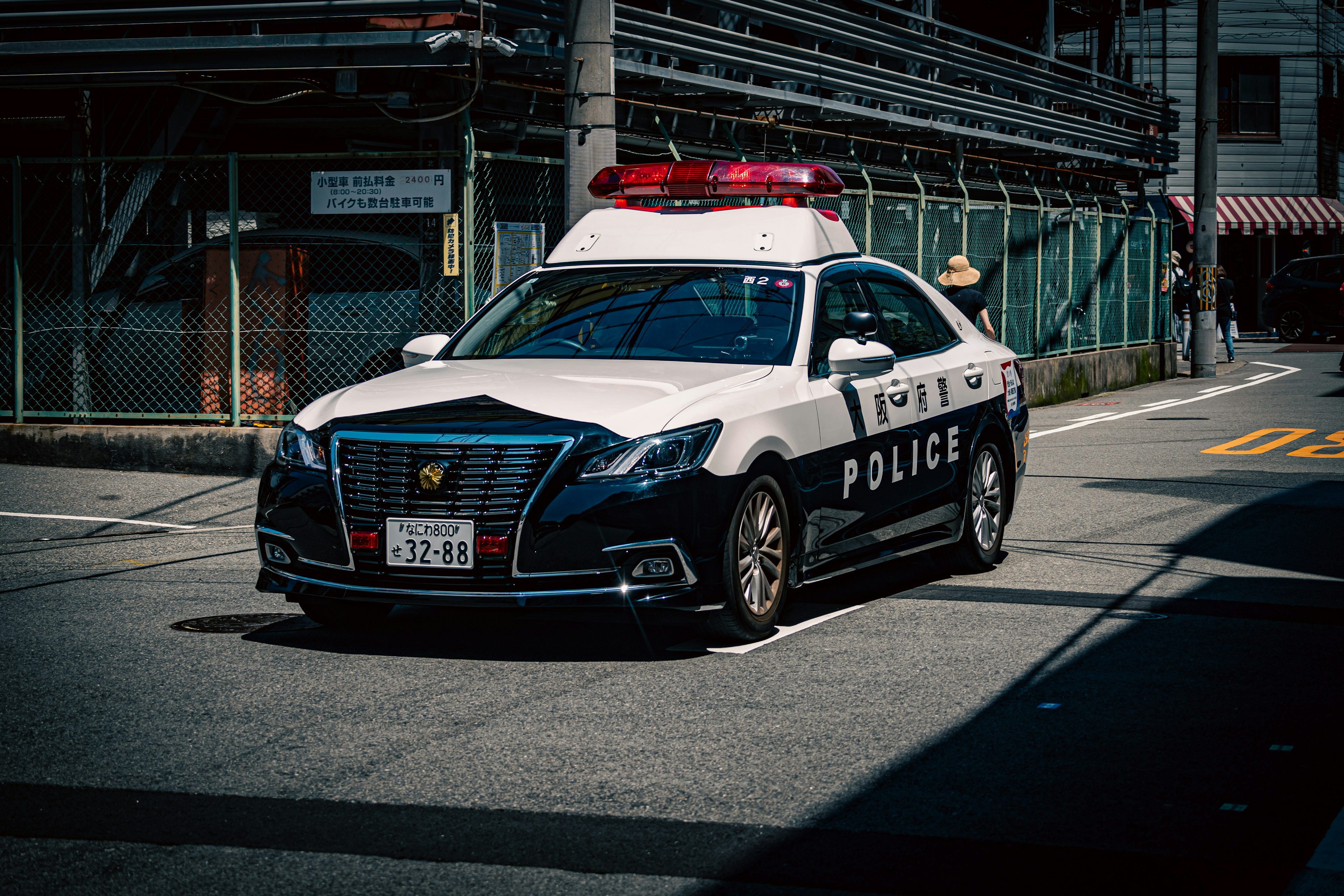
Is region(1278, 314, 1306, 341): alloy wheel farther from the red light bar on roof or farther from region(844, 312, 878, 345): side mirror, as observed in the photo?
region(844, 312, 878, 345): side mirror

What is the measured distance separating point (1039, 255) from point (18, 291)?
12673 millimetres

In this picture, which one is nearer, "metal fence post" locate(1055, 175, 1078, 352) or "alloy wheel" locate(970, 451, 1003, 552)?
"alloy wheel" locate(970, 451, 1003, 552)

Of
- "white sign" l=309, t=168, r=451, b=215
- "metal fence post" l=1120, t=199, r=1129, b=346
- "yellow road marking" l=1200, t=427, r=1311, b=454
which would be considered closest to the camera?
"white sign" l=309, t=168, r=451, b=215

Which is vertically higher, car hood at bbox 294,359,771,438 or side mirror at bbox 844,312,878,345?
side mirror at bbox 844,312,878,345

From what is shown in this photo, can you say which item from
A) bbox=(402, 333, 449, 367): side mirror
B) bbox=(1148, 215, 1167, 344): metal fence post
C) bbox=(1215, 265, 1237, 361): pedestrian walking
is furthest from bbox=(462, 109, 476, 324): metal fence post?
bbox=(1215, 265, 1237, 361): pedestrian walking

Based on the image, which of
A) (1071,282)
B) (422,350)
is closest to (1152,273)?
(1071,282)

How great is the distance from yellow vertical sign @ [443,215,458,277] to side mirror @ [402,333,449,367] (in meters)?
5.10

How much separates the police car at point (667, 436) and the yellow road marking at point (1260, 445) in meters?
6.34

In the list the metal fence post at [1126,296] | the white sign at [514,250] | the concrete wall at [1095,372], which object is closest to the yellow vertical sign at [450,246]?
the white sign at [514,250]

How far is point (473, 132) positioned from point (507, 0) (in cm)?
119

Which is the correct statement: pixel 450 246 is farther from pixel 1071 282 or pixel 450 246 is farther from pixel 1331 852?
pixel 1071 282

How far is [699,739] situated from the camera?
540cm

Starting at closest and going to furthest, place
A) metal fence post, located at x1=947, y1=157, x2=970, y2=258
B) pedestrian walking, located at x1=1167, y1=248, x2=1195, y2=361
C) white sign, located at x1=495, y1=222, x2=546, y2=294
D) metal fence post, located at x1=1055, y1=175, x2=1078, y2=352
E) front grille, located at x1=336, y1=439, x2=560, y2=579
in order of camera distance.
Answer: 1. front grille, located at x1=336, y1=439, x2=560, y2=579
2. white sign, located at x1=495, y1=222, x2=546, y2=294
3. metal fence post, located at x1=947, y1=157, x2=970, y2=258
4. metal fence post, located at x1=1055, y1=175, x2=1078, y2=352
5. pedestrian walking, located at x1=1167, y1=248, x2=1195, y2=361

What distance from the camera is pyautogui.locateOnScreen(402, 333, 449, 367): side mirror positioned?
25.6 feet
